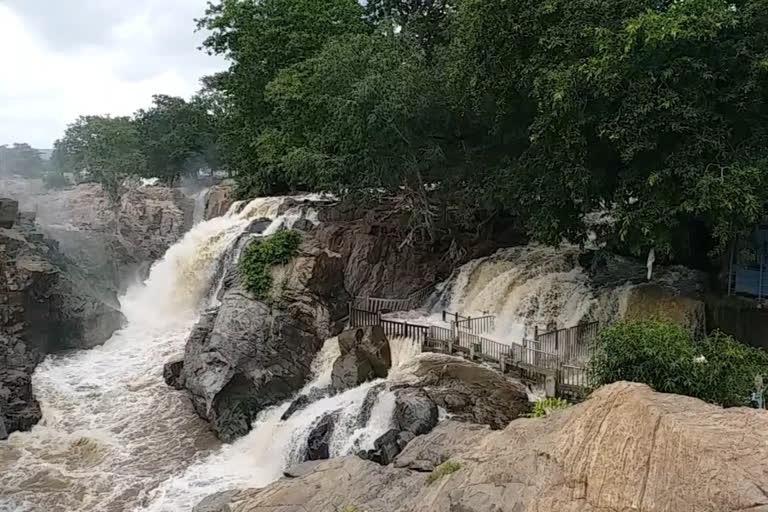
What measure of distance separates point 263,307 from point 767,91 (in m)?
13.7

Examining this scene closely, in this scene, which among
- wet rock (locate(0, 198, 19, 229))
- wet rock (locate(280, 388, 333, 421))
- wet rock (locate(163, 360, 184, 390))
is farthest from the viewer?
wet rock (locate(0, 198, 19, 229))

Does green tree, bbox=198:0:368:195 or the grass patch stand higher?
green tree, bbox=198:0:368:195

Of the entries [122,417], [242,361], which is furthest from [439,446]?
[122,417]

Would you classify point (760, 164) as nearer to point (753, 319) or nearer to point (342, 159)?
point (753, 319)

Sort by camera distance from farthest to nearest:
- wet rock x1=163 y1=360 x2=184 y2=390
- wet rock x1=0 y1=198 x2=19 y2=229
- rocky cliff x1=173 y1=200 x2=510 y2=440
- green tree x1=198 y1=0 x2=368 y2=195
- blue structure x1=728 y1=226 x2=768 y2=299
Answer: green tree x1=198 y1=0 x2=368 y2=195, wet rock x1=0 y1=198 x2=19 y2=229, wet rock x1=163 y1=360 x2=184 y2=390, rocky cliff x1=173 y1=200 x2=510 y2=440, blue structure x1=728 y1=226 x2=768 y2=299

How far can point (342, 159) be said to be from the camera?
71.6 ft

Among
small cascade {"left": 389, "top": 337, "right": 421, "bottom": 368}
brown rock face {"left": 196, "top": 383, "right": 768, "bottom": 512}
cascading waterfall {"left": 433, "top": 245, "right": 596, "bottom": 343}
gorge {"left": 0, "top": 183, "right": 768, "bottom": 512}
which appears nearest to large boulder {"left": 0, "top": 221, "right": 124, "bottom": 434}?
gorge {"left": 0, "top": 183, "right": 768, "bottom": 512}

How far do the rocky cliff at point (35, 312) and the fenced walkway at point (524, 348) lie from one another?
10941mm

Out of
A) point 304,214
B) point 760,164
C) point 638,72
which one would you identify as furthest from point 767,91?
point 304,214

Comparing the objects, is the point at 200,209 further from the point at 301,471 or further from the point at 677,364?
the point at 677,364

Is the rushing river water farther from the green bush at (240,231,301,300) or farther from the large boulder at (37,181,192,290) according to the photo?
the large boulder at (37,181,192,290)

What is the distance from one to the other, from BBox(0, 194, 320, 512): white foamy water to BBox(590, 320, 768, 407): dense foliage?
1013cm

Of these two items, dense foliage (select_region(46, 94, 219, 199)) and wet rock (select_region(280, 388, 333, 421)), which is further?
dense foliage (select_region(46, 94, 219, 199))

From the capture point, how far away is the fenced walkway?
43.5ft
